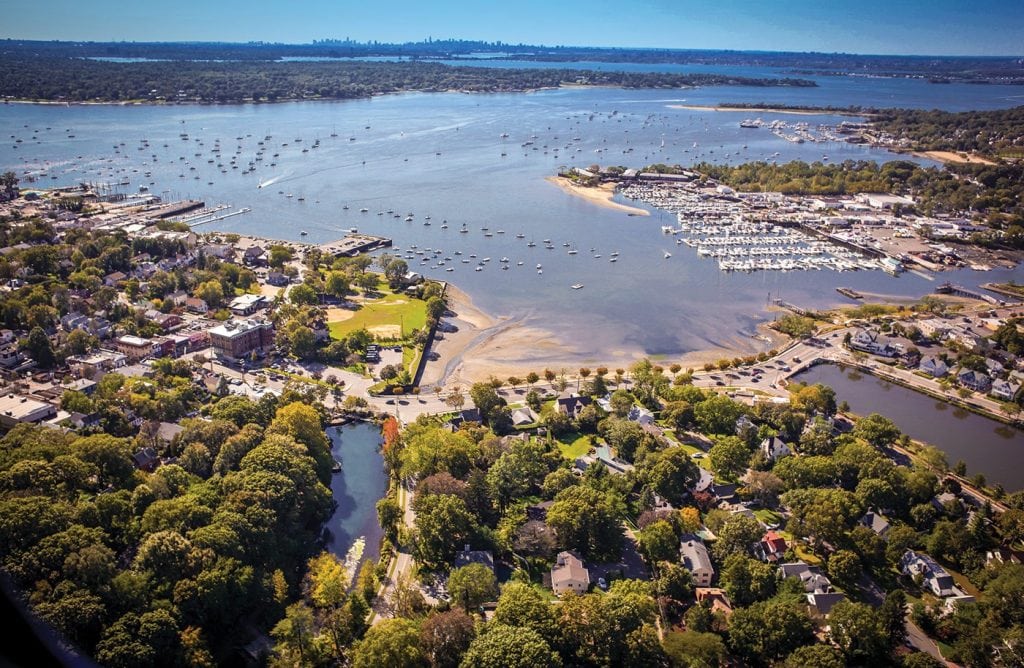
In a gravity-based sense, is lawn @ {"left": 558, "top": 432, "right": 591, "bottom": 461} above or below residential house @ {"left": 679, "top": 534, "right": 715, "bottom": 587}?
above

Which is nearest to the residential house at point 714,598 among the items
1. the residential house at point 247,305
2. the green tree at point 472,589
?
the green tree at point 472,589

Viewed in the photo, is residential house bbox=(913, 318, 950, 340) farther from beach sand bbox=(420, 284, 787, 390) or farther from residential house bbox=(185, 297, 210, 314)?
residential house bbox=(185, 297, 210, 314)

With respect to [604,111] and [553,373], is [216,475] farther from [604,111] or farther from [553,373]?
[604,111]

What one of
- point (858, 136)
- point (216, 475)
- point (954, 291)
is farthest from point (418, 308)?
point (858, 136)

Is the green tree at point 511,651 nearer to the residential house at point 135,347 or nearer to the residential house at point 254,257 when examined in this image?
the residential house at point 135,347

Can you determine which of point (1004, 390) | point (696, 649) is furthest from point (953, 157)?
point (696, 649)

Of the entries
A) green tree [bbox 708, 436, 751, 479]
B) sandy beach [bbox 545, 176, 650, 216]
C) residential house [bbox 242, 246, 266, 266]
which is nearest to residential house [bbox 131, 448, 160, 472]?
green tree [bbox 708, 436, 751, 479]
